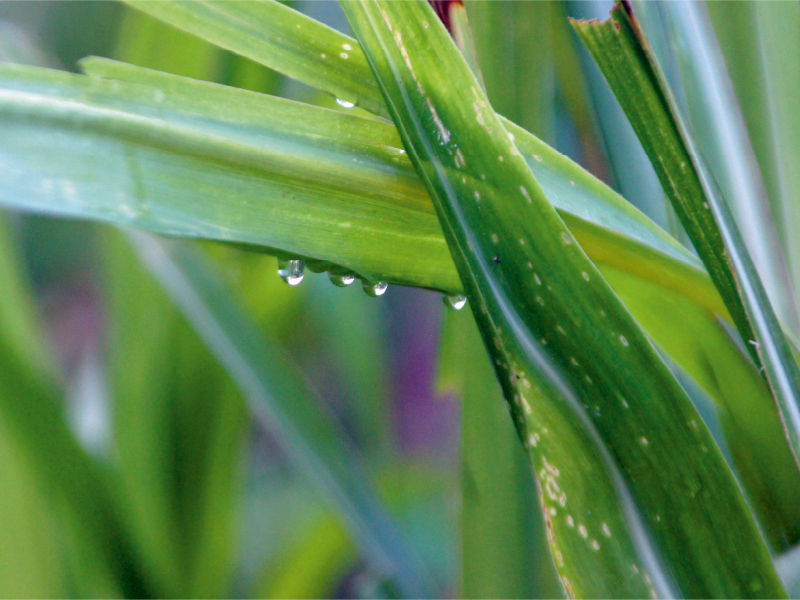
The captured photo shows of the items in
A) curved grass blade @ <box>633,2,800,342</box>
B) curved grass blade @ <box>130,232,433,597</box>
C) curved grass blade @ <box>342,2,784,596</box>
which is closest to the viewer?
curved grass blade @ <box>342,2,784,596</box>

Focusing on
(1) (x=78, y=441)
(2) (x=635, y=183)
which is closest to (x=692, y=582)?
(2) (x=635, y=183)

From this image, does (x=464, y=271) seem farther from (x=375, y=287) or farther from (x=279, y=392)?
(x=279, y=392)

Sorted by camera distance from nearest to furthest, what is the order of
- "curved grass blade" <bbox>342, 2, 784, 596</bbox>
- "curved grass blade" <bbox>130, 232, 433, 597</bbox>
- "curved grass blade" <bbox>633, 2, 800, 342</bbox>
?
"curved grass blade" <bbox>342, 2, 784, 596</bbox> → "curved grass blade" <bbox>633, 2, 800, 342</bbox> → "curved grass blade" <bbox>130, 232, 433, 597</bbox>

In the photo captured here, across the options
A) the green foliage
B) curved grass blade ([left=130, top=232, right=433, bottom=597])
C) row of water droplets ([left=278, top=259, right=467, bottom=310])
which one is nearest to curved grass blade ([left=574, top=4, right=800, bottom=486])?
the green foliage

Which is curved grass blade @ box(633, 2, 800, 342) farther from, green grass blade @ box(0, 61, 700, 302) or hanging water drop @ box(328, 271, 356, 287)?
hanging water drop @ box(328, 271, 356, 287)

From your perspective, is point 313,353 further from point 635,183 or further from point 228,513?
point 635,183

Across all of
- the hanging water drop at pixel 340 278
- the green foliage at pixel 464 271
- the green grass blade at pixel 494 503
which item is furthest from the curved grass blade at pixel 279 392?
the hanging water drop at pixel 340 278
